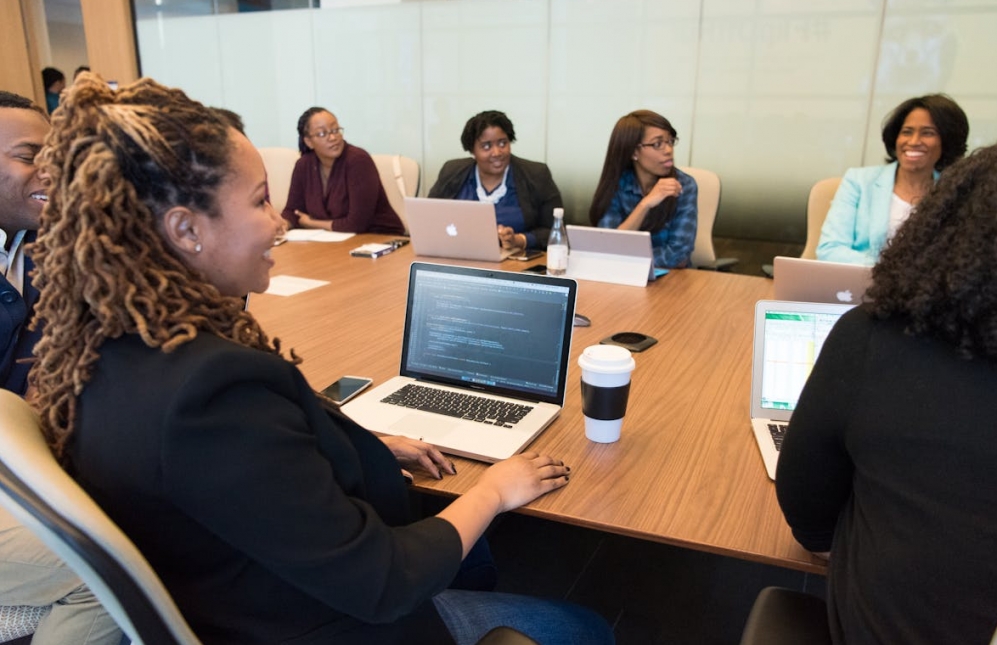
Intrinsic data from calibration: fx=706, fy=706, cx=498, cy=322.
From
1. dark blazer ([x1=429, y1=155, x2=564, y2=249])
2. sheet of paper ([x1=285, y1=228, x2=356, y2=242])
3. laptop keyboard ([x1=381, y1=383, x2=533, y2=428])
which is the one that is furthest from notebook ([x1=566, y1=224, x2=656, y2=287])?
sheet of paper ([x1=285, y1=228, x2=356, y2=242])

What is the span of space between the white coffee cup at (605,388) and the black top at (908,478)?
403 millimetres

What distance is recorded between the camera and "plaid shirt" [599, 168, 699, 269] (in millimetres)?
2908

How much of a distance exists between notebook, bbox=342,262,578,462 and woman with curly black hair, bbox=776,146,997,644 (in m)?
0.59

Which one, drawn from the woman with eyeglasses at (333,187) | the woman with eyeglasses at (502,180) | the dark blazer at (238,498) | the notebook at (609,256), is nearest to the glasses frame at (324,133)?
the woman with eyeglasses at (333,187)

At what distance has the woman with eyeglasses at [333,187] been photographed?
3783 mm

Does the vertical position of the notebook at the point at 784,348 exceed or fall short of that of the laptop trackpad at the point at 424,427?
it exceeds it

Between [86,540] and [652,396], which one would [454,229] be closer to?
[652,396]

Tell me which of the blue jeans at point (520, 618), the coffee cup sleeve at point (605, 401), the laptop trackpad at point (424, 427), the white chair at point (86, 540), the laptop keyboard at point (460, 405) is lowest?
the blue jeans at point (520, 618)

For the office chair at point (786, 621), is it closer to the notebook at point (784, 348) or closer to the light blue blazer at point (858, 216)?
the notebook at point (784, 348)

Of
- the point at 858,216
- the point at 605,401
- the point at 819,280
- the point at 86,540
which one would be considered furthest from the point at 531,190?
the point at 86,540

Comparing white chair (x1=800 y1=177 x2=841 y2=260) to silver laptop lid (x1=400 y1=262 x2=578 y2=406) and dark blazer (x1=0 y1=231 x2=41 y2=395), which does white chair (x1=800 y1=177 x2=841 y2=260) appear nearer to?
silver laptop lid (x1=400 y1=262 x2=578 y2=406)

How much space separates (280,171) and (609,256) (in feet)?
8.48

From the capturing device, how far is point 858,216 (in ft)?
9.52

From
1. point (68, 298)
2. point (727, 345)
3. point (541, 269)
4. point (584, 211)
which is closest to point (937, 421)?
point (68, 298)
